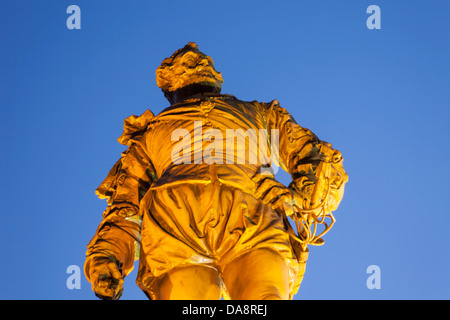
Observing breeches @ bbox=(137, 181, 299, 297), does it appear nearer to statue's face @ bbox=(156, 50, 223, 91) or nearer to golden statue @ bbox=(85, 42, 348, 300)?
golden statue @ bbox=(85, 42, 348, 300)

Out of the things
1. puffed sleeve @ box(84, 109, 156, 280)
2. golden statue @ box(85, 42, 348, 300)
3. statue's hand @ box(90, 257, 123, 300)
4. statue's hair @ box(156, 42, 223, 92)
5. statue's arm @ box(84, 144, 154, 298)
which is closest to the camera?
golden statue @ box(85, 42, 348, 300)

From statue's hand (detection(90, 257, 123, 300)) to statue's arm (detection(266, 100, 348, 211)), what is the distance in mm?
1771

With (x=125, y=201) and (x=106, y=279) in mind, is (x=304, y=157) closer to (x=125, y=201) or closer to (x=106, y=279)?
(x=125, y=201)

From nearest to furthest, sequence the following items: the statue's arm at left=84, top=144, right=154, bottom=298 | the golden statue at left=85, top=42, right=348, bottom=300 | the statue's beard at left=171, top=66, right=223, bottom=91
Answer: the golden statue at left=85, top=42, right=348, bottom=300
the statue's arm at left=84, top=144, right=154, bottom=298
the statue's beard at left=171, top=66, right=223, bottom=91

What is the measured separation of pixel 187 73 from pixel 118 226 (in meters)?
1.95

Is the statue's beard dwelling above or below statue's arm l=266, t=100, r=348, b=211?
above

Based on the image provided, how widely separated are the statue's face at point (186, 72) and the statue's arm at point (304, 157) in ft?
2.71

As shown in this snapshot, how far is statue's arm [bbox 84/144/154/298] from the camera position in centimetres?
730

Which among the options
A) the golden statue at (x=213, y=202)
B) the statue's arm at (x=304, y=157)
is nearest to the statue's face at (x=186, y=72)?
the golden statue at (x=213, y=202)

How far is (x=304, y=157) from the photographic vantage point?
7996 millimetres

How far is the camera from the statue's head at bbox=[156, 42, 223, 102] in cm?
875

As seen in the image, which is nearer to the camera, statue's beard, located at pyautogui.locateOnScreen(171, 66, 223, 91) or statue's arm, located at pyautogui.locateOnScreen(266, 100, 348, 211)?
statue's arm, located at pyautogui.locateOnScreen(266, 100, 348, 211)

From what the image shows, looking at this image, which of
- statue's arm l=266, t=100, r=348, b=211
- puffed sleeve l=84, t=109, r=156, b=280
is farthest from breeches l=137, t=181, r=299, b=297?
statue's arm l=266, t=100, r=348, b=211

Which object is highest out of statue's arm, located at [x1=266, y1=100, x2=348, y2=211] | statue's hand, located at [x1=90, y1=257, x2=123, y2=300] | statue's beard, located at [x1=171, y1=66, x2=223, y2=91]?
statue's beard, located at [x1=171, y1=66, x2=223, y2=91]
